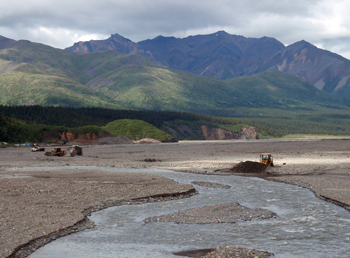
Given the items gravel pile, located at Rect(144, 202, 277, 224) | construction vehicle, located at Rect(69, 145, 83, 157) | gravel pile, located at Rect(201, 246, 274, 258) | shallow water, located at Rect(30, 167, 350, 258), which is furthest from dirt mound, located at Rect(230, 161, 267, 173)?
construction vehicle, located at Rect(69, 145, 83, 157)

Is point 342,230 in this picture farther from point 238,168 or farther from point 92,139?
point 92,139

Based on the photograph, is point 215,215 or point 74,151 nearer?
point 215,215

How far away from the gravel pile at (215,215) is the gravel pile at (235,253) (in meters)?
6.07

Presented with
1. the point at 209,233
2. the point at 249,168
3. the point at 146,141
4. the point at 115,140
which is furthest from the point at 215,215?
the point at 146,141

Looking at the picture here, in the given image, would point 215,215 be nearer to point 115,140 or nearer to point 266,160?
point 266,160

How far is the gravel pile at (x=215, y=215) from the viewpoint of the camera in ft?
81.6

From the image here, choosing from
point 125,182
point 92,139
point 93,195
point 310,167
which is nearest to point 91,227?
point 93,195

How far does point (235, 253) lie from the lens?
17.7 metres

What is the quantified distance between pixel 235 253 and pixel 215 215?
27.8ft

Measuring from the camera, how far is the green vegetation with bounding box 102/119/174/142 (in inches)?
6486

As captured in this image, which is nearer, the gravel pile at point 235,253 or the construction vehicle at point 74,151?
the gravel pile at point 235,253

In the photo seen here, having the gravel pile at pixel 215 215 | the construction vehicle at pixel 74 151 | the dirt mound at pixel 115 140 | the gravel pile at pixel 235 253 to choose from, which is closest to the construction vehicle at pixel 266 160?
the gravel pile at pixel 215 215

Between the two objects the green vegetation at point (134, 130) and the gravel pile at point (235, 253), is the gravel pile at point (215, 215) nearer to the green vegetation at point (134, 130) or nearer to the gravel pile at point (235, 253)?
the gravel pile at point (235, 253)

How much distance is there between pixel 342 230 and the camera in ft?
73.3
